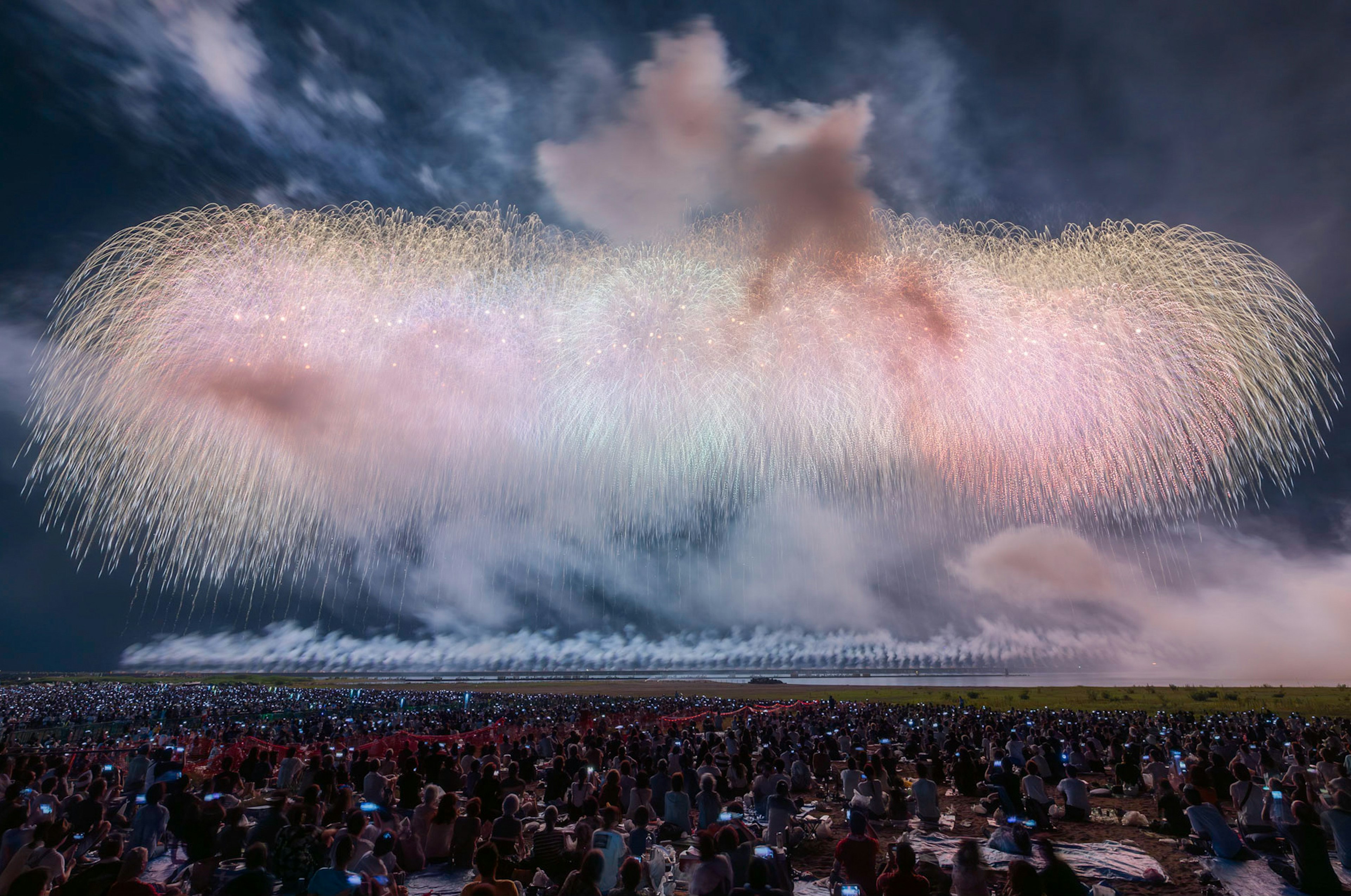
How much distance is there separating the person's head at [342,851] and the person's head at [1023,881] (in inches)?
291

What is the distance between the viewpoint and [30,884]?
683cm

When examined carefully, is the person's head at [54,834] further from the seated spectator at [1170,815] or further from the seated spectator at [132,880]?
the seated spectator at [1170,815]

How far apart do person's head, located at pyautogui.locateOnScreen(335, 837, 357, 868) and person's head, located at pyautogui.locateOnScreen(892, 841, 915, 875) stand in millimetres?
6236

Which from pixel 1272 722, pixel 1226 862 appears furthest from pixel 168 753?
pixel 1272 722

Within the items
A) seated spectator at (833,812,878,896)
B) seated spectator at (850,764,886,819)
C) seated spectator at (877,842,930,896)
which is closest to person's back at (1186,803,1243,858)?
seated spectator at (850,764,886,819)

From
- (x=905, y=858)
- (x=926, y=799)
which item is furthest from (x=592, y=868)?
(x=926, y=799)

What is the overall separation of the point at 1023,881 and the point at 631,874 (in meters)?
4.27

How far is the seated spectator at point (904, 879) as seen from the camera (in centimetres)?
707

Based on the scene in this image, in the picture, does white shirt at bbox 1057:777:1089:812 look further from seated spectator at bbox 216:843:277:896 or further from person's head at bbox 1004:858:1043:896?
seated spectator at bbox 216:843:277:896

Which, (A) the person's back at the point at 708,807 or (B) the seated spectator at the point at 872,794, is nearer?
(A) the person's back at the point at 708,807

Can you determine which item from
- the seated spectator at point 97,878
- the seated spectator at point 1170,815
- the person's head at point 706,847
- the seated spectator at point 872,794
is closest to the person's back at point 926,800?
the seated spectator at point 872,794

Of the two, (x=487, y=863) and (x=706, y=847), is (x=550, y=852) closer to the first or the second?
(x=487, y=863)

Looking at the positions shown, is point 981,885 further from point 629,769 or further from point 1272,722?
point 1272,722

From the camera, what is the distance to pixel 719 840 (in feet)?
30.5
